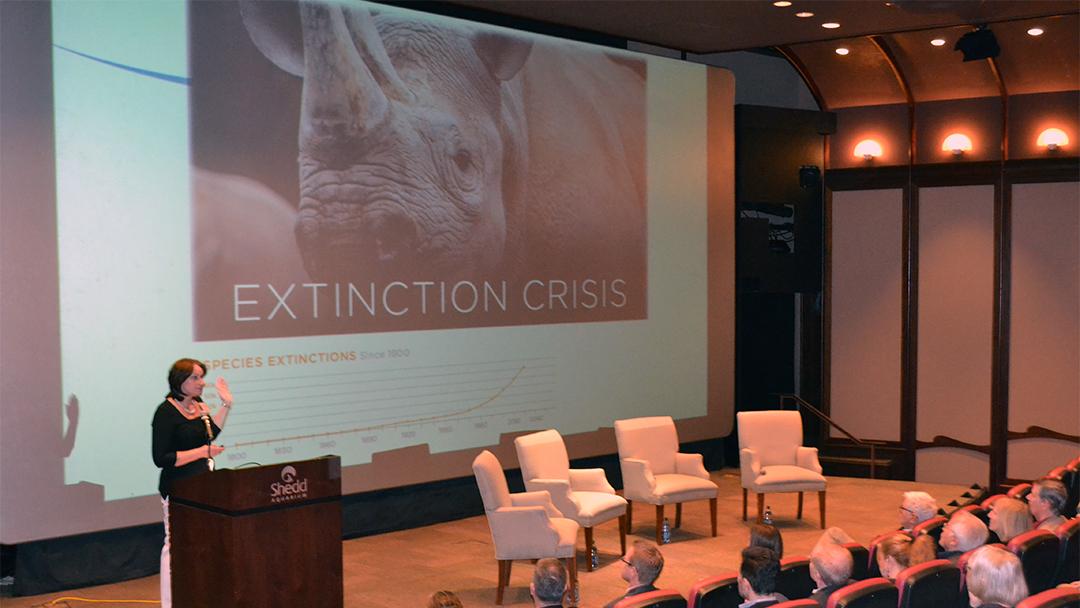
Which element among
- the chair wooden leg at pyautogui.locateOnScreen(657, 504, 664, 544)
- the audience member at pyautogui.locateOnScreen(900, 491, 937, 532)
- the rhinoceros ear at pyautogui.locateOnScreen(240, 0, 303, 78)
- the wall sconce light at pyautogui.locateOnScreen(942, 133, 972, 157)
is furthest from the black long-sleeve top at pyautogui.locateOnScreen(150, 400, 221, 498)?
the wall sconce light at pyautogui.locateOnScreen(942, 133, 972, 157)

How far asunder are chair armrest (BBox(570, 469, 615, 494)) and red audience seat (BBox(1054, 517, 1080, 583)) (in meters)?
3.37

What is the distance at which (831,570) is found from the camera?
4.42 metres

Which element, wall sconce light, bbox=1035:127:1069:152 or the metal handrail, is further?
the metal handrail

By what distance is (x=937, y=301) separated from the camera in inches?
447

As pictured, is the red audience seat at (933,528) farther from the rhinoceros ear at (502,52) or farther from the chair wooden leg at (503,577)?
the rhinoceros ear at (502,52)

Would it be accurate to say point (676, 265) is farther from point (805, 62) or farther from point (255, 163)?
point (255, 163)

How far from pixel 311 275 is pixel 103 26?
2058 millimetres

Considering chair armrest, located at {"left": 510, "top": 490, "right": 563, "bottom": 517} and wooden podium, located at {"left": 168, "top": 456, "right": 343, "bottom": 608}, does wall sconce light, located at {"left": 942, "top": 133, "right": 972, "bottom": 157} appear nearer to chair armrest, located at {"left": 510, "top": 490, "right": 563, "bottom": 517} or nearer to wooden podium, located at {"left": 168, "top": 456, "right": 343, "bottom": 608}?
chair armrest, located at {"left": 510, "top": 490, "right": 563, "bottom": 517}

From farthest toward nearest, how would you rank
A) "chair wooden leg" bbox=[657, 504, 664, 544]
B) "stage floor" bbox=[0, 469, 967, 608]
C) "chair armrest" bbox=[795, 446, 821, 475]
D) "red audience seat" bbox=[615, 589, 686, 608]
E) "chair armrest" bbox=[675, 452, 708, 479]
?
"chair armrest" bbox=[795, 446, 821, 475]
"chair armrest" bbox=[675, 452, 708, 479]
"chair wooden leg" bbox=[657, 504, 664, 544]
"stage floor" bbox=[0, 469, 967, 608]
"red audience seat" bbox=[615, 589, 686, 608]

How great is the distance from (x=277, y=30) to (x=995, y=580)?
566 cm

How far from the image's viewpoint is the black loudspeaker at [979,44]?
9.87 m

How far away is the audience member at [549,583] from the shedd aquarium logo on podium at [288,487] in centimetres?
140

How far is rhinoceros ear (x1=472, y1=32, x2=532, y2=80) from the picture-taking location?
29.4 feet

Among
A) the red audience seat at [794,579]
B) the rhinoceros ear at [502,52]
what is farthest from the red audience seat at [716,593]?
the rhinoceros ear at [502,52]
